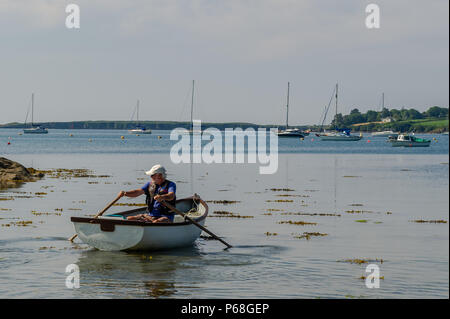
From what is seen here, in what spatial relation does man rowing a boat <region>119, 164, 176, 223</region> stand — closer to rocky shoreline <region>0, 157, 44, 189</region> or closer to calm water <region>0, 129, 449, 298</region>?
calm water <region>0, 129, 449, 298</region>

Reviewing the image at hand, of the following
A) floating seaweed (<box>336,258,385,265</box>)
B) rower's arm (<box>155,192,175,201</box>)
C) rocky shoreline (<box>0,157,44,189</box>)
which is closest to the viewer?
floating seaweed (<box>336,258,385,265</box>)

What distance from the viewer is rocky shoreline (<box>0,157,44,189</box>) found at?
4550 centimetres

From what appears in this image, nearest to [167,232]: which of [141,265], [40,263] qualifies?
[141,265]

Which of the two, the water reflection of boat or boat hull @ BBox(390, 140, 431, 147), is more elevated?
the water reflection of boat

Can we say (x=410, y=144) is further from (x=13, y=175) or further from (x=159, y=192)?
(x=159, y=192)

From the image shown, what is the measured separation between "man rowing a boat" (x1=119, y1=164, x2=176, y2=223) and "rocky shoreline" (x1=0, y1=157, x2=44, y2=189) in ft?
84.6

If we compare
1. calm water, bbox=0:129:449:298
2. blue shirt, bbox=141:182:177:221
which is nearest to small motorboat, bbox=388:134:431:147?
calm water, bbox=0:129:449:298

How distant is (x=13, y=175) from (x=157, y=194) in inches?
1153

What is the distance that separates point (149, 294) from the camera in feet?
52.2

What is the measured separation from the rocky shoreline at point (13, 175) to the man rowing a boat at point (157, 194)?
25775mm

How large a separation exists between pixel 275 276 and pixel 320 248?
14.4 feet

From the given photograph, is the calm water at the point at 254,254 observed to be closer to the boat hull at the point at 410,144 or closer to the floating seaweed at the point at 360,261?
the floating seaweed at the point at 360,261

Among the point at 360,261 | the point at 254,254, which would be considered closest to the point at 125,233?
the point at 254,254
